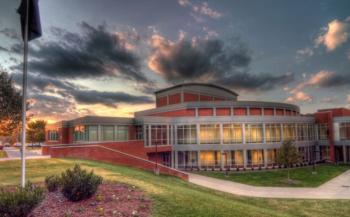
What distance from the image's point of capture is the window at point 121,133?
121 ft

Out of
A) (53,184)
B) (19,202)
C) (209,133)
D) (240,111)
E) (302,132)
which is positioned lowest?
(53,184)

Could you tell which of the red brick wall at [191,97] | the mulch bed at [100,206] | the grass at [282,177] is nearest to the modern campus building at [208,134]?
the grass at [282,177]

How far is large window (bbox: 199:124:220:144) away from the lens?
1602 inches

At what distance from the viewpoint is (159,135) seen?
129 ft

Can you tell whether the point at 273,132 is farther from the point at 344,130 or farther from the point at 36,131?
the point at 36,131

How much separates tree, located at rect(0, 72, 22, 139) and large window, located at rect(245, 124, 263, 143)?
32228mm

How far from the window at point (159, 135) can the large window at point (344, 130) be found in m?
33.4

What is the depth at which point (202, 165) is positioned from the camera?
1567 inches

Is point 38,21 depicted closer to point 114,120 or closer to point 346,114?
point 114,120

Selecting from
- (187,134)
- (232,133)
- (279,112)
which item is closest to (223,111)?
(232,133)

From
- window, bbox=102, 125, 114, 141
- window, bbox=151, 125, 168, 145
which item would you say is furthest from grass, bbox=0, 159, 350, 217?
window, bbox=151, 125, 168, 145

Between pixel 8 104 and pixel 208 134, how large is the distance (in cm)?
2871

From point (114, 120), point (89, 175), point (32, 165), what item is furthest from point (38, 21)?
point (114, 120)

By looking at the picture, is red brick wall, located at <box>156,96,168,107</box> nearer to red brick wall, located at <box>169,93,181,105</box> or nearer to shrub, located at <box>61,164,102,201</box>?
red brick wall, located at <box>169,93,181,105</box>
